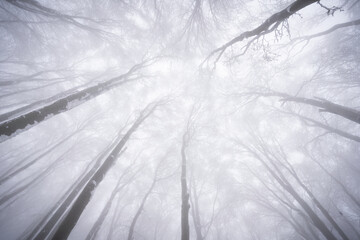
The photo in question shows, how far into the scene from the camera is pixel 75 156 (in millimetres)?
16156

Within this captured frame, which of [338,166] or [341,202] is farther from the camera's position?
[341,202]

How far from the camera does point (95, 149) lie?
16.5 meters

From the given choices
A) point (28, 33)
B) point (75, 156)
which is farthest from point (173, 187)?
point (28, 33)

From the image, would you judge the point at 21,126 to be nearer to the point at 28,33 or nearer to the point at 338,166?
the point at 28,33

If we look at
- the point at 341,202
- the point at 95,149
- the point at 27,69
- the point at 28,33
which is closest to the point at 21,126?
the point at 28,33

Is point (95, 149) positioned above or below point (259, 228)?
above

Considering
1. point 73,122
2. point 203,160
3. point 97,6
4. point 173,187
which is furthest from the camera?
point 73,122

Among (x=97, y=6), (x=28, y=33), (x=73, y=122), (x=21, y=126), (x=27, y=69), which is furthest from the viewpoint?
(x=73, y=122)

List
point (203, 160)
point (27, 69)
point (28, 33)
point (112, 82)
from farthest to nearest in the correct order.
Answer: point (203, 160)
point (27, 69)
point (28, 33)
point (112, 82)

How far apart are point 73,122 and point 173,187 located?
12.1 m

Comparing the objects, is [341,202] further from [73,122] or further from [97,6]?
[73,122]

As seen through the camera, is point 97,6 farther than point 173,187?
No

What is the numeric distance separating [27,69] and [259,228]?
3480 centimetres

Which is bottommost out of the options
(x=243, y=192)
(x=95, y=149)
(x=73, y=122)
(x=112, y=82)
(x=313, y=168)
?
(x=243, y=192)
